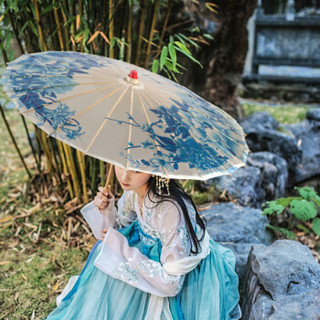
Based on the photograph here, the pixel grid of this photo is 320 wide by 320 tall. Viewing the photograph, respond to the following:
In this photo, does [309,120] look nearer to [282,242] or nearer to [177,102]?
[282,242]

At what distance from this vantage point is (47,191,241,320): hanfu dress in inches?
63.6

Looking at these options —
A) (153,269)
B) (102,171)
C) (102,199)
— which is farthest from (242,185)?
(153,269)

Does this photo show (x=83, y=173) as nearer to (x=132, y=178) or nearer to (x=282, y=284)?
(x=132, y=178)

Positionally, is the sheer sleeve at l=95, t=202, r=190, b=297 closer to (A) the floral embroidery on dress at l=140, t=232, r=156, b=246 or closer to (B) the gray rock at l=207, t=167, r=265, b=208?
(A) the floral embroidery on dress at l=140, t=232, r=156, b=246

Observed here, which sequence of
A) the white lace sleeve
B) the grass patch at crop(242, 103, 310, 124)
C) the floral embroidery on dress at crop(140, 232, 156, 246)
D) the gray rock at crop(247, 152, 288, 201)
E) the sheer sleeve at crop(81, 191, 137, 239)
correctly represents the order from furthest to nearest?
the grass patch at crop(242, 103, 310, 124), the gray rock at crop(247, 152, 288, 201), the white lace sleeve, the sheer sleeve at crop(81, 191, 137, 239), the floral embroidery on dress at crop(140, 232, 156, 246)

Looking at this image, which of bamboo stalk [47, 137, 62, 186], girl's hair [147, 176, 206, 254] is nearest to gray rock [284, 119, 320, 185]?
bamboo stalk [47, 137, 62, 186]

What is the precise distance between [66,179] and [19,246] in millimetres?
614

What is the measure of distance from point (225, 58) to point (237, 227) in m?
2.83

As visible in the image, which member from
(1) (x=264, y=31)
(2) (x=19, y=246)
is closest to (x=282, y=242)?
(2) (x=19, y=246)

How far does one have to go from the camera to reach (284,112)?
6797 millimetres

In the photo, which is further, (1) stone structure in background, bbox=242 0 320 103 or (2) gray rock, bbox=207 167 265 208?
(1) stone structure in background, bbox=242 0 320 103

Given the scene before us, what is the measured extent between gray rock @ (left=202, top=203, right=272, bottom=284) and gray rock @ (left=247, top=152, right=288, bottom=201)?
2.68 feet

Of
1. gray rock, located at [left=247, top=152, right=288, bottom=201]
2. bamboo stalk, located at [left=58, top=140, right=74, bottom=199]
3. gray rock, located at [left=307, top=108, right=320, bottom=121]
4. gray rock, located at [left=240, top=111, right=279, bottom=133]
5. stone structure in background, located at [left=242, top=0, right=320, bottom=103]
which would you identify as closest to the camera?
bamboo stalk, located at [left=58, top=140, right=74, bottom=199]

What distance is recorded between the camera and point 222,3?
4316mm
